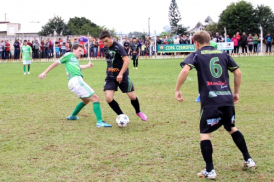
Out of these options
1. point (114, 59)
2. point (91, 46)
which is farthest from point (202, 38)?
point (91, 46)

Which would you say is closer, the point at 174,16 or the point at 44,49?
the point at 44,49

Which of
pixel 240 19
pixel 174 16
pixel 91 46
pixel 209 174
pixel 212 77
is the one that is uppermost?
pixel 174 16

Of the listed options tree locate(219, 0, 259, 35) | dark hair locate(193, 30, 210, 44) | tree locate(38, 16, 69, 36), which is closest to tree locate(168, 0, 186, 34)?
tree locate(219, 0, 259, 35)

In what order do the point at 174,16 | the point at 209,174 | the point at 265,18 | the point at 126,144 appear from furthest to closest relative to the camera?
the point at 174,16
the point at 265,18
the point at 126,144
the point at 209,174

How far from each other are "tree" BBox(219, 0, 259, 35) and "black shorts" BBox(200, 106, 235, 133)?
5853 centimetres

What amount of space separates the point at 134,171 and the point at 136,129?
2318mm

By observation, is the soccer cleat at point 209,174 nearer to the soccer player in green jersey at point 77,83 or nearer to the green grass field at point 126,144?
the green grass field at point 126,144

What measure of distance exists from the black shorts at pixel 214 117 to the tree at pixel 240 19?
58532mm

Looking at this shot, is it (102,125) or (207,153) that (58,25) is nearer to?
(102,125)

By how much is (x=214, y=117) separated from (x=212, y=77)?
48 centimetres

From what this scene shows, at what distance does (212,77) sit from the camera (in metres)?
4.32

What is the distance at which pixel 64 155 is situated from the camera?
5191 mm

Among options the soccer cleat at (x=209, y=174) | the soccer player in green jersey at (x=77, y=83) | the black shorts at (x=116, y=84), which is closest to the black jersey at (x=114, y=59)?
the black shorts at (x=116, y=84)

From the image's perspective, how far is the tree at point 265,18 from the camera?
201 feet
